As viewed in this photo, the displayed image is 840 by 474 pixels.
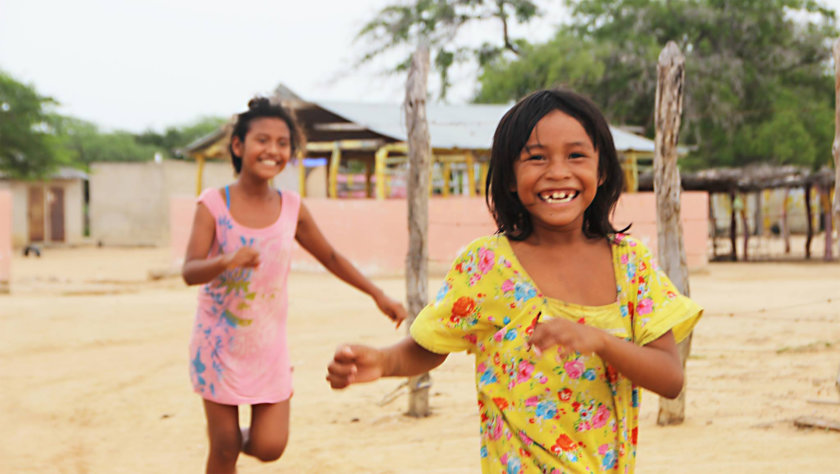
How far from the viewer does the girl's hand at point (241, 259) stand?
10.3 feet

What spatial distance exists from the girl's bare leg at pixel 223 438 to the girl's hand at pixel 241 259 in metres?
0.64

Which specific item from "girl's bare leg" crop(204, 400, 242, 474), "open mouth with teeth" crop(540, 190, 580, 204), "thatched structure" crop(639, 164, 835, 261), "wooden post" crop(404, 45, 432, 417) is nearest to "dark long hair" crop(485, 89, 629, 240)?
"open mouth with teeth" crop(540, 190, 580, 204)

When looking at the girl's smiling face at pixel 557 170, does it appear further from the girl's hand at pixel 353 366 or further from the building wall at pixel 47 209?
the building wall at pixel 47 209

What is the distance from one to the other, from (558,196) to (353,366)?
2.04ft

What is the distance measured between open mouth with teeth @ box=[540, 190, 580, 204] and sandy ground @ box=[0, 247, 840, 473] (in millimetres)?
2241

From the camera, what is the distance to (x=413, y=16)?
91.0 feet

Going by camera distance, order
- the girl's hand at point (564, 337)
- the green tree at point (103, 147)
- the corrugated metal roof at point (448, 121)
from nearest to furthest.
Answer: the girl's hand at point (564, 337) < the corrugated metal roof at point (448, 121) < the green tree at point (103, 147)

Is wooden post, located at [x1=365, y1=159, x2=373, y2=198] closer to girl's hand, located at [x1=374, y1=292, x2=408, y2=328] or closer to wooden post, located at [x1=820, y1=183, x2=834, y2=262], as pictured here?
wooden post, located at [x1=820, y1=183, x2=834, y2=262]

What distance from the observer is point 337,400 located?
598 cm

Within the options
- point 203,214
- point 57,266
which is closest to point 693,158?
point 57,266

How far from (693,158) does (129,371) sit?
22.2m

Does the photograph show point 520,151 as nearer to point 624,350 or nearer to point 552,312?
point 552,312

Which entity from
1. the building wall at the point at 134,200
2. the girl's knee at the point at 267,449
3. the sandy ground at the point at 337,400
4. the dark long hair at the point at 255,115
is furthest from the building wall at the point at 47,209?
the girl's knee at the point at 267,449

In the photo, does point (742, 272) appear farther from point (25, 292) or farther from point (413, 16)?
Answer: point (413, 16)
